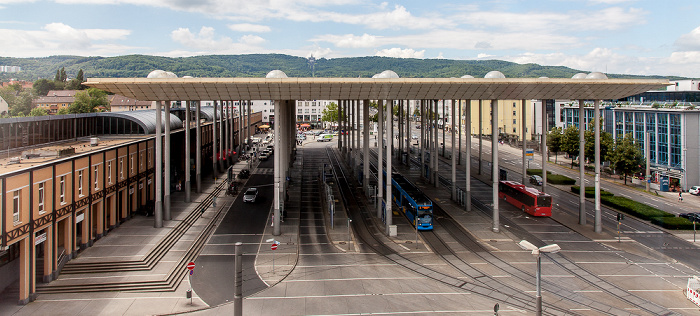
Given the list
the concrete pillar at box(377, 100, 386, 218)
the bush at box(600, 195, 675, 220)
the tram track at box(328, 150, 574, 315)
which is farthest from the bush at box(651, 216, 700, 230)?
the concrete pillar at box(377, 100, 386, 218)

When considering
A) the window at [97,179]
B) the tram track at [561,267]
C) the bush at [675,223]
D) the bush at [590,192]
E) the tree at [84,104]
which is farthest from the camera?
the tree at [84,104]

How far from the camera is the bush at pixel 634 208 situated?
43.1 metres

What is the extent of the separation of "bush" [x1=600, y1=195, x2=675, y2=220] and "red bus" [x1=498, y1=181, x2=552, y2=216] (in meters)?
8.71

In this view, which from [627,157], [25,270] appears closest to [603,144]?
[627,157]

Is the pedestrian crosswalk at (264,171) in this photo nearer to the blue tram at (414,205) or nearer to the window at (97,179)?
the blue tram at (414,205)

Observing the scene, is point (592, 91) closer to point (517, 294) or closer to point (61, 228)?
point (517, 294)

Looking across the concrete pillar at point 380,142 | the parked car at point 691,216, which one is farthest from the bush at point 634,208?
the concrete pillar at point 380,142

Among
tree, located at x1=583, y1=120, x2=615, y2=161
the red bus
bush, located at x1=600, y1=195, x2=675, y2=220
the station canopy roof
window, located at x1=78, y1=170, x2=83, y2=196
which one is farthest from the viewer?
tree, located at x1=583, y1=120, x2=615, y2=161

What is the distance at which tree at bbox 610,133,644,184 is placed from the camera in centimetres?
6094

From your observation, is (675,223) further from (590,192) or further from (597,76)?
(597,76)

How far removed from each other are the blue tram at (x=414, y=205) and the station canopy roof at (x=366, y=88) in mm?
9114

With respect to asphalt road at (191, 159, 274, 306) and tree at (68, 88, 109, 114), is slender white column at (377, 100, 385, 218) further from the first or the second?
tree at (68, 88, 109, 114)

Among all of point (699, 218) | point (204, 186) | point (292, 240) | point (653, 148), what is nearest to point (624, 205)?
point (699, 218)

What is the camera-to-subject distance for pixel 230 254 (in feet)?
109
